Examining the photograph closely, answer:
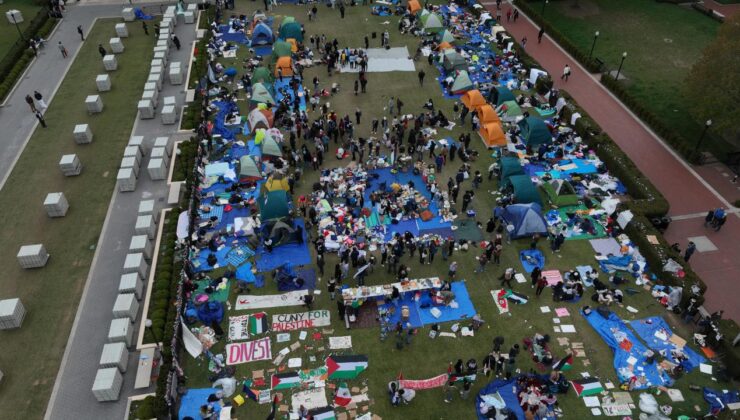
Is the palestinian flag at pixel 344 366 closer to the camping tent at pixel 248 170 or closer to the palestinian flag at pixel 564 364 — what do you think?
the palestinian flag at pixel 564 364

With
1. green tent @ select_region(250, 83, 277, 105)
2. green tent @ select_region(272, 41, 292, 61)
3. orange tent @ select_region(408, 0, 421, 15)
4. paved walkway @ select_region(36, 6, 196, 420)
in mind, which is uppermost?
orange tent @ select_region(408, 0, 421, 15)

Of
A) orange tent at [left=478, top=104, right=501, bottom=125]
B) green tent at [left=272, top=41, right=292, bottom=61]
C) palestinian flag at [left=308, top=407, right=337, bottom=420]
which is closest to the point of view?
palestinian flag at [left=308, top=407, right=337, bottom=420]

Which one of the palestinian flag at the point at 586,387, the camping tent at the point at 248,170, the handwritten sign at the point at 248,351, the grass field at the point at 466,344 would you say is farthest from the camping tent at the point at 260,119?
the palestinian flag at the point at 586,387

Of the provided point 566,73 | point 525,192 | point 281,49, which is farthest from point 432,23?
point 525,192

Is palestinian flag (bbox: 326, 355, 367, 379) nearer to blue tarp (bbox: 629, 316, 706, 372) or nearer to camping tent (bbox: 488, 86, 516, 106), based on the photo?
blue tarp (bbox: 629, 316, 706, 372)

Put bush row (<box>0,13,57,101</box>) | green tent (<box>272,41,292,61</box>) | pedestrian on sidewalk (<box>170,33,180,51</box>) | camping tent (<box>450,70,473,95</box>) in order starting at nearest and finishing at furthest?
1. camping tent (<box>450,70,473,95</box>)
2. bush row (<box>0,13,57,101</box>)
3. green tent (<box>272,41,292,61</box>)
4. pedestrian on sidewalk (<box>170,33,180,51</box>)

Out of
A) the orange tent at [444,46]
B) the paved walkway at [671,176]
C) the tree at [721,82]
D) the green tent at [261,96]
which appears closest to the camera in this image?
the paved walkway at [671,176]

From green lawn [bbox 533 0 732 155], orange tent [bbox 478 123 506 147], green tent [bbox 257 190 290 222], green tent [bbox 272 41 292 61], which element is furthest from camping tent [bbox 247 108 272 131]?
green lawn [bbox 533 0 732 155]
